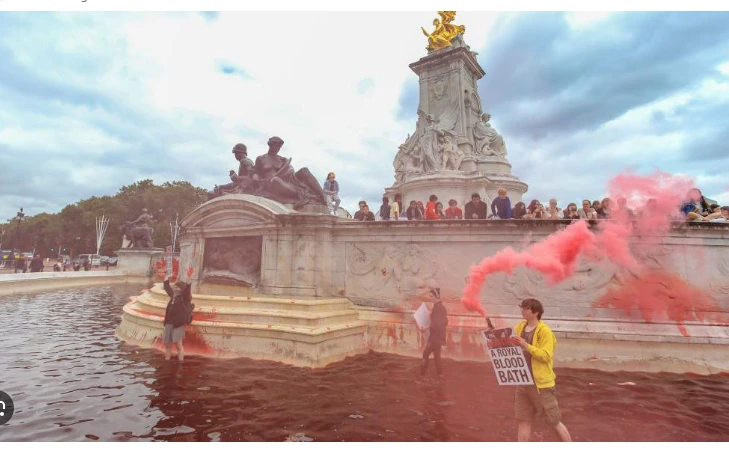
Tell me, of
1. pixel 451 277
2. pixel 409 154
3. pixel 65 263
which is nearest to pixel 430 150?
pixel 409 154

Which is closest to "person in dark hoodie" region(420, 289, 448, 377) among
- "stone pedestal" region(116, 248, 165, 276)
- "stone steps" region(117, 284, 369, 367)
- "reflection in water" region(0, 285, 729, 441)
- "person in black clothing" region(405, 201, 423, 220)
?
"reflection in water" region(0, 285, 729, 441)

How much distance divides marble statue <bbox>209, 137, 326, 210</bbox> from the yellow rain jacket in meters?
7.26

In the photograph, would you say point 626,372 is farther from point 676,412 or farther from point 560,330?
point 676,412

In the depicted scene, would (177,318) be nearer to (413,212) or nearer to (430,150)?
(413,212)

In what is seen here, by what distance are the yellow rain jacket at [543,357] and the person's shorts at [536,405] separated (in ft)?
0.30

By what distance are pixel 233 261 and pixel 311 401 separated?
5.87m

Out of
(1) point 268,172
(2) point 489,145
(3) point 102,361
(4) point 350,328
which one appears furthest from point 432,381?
(2) point 489,145

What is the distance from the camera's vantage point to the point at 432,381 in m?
6.50

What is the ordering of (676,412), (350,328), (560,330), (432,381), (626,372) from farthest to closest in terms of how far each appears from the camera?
(350,328), (560,330), (626,372), (432,381), (676,412)

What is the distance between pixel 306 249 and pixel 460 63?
57.3 feet

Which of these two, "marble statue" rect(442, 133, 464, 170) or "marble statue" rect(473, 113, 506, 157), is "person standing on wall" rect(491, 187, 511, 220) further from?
"marble statue" rect(473, 113, 506, 157)

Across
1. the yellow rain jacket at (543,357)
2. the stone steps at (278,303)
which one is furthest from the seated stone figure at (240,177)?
the yellow rain jacket at (543,357)

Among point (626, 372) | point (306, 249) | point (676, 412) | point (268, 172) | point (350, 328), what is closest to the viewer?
point (676, 412)

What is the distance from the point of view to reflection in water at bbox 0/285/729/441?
4582 millimetres
